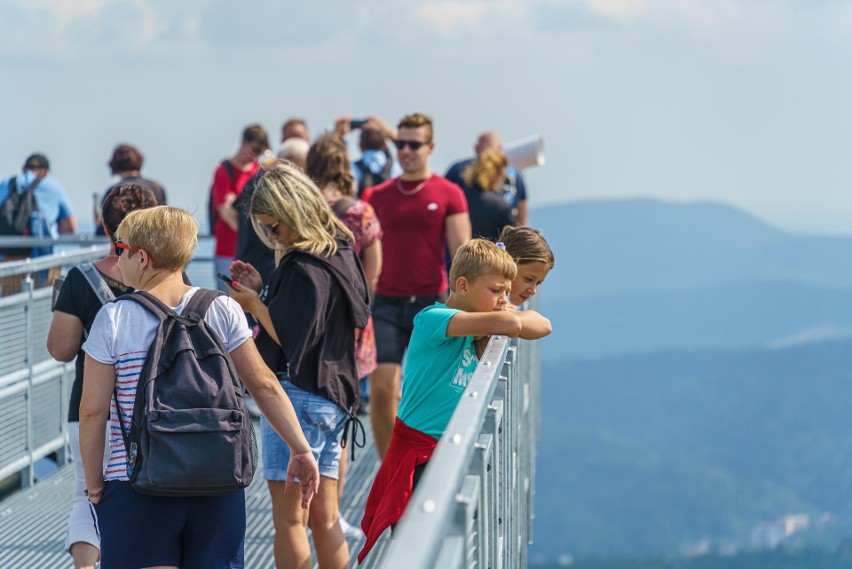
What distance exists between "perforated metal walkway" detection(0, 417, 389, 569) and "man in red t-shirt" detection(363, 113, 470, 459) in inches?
21.7

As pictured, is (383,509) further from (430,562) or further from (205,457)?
(430,562)

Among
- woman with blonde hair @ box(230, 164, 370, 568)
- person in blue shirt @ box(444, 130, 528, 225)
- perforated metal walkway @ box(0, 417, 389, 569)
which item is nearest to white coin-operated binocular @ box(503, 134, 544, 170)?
person in blue shirt @ box(444, 130, 528, 225)

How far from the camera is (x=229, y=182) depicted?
834cm

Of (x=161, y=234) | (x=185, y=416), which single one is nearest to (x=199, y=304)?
(x=161, y=234)

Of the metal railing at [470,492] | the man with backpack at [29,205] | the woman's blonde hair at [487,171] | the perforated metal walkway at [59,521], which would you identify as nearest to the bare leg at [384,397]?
the perforated metal walkway at [59,521]

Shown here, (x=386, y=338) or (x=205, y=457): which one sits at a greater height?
(x=205, y=457)

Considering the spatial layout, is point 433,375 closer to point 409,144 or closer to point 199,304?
point 199,304

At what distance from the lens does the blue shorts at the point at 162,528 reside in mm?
3172

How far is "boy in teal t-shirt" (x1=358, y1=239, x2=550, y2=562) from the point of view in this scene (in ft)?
12.5

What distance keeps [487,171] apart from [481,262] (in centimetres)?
365

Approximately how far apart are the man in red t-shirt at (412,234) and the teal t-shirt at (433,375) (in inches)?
91.9

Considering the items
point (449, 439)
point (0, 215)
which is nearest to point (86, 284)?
point (449, 439)

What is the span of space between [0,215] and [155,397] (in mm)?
7181

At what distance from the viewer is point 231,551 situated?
3.30 meters
